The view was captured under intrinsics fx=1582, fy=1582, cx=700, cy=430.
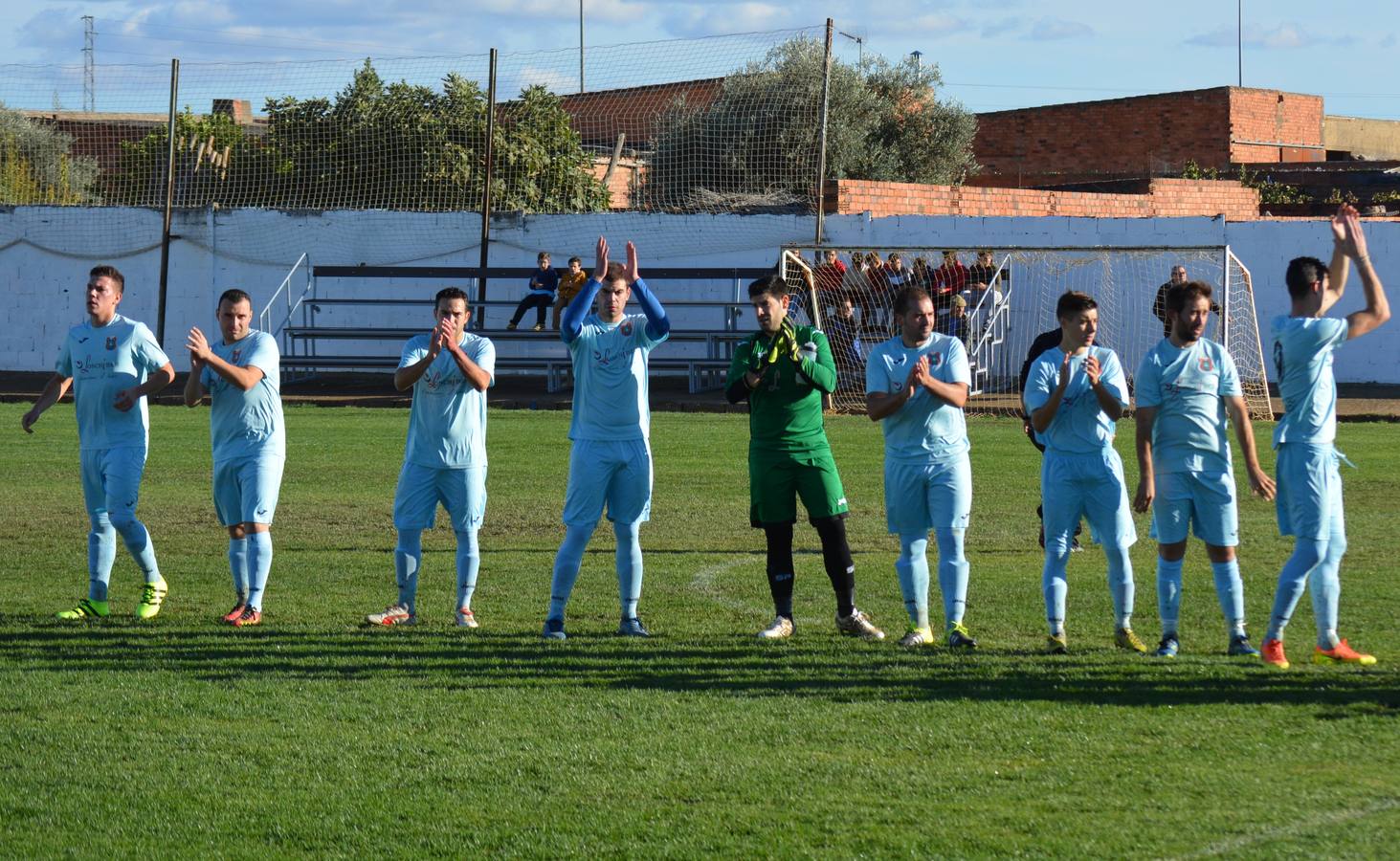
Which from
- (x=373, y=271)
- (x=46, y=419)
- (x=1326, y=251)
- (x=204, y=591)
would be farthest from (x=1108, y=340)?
(x=204, y=591)

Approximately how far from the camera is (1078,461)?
7730 mm

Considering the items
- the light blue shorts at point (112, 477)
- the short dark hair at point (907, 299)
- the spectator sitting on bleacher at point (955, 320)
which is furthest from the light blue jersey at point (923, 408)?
the spectator sitting on bleacher at point (955, 320)

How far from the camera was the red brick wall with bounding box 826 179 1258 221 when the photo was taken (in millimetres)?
30125

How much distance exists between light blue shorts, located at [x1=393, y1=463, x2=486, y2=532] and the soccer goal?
49.0ft

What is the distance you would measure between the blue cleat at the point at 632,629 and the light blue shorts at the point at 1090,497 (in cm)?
220

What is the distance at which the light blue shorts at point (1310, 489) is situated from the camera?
716cm

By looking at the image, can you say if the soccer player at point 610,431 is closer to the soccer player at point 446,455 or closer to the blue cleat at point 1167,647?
the soccer player at point 446,455

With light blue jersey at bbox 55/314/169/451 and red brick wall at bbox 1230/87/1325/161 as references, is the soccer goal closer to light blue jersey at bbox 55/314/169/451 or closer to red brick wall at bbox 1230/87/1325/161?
light blue jersey at bbox 55/314/169/451

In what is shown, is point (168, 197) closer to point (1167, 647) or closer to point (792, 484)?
point (792, 484)

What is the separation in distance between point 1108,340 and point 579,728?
21719mm

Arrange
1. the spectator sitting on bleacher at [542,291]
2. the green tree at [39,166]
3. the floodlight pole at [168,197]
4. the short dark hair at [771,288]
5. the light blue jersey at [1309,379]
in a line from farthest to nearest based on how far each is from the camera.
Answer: the green tree at [39,166] < the floodlight pole at [168,197] < the spectator sitting on bleacher at [542,291] < the short dark hair at [771,288] < the light blue jersey at [1309,379]

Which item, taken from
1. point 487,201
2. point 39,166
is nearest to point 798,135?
point 487,201

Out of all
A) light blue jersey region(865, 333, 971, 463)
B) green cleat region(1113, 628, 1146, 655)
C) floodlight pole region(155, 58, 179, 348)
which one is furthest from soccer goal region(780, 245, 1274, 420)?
green cleat region(1113, 628, 1146, 655)

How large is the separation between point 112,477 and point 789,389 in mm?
3950
